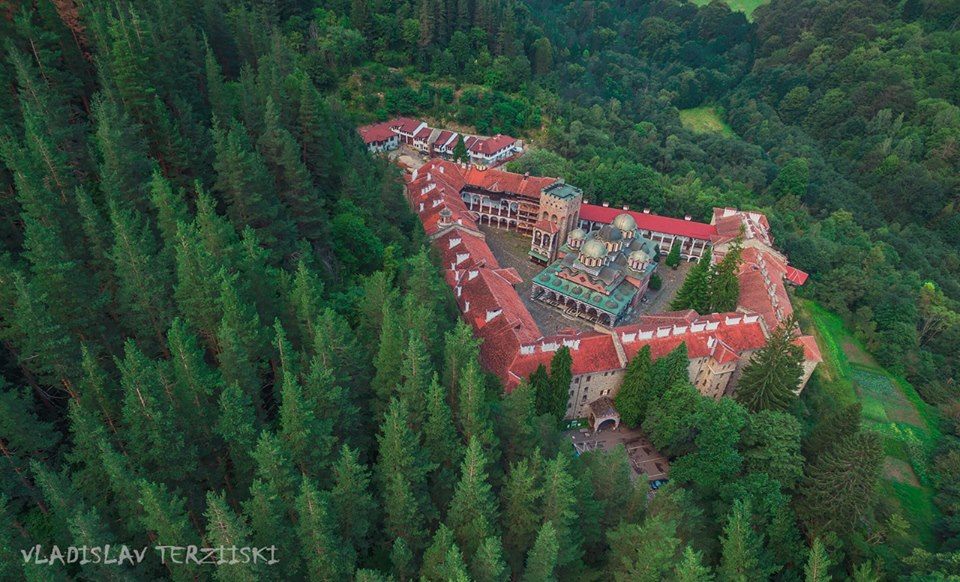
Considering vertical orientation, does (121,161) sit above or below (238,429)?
above

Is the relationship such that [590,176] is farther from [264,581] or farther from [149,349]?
[264,581]

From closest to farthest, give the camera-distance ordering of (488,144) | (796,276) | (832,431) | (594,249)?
(832,431)
(594,249)
(796,276)
(488,144)

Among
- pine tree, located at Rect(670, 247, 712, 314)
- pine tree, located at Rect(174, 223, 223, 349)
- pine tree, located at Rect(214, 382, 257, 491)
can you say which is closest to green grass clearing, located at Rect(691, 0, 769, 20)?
pine tree, located at Rect(670, 247, 712, 314)

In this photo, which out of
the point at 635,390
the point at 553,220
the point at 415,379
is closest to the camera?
the point at 415,379

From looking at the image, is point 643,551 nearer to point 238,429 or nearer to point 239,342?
point 238,429

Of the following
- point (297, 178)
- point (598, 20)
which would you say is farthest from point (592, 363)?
point (598, 20)

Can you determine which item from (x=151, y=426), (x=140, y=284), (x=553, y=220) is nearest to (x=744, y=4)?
(x=553, y=220)
